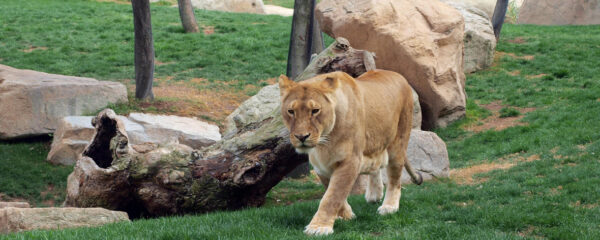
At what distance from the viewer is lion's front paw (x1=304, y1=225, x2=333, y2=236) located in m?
6.30

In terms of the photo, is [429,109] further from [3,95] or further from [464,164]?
[3,95]

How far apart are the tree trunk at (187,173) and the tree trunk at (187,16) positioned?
16020 mm

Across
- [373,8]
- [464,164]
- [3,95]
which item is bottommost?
[464,164]

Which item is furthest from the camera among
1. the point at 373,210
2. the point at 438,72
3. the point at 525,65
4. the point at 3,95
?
the point at 525,65

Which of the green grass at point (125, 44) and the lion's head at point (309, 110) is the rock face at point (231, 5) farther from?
the lion's head at point (309, 110)

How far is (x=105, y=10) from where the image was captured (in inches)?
1113

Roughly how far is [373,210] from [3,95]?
373 inches

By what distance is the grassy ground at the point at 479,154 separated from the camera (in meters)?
6.91

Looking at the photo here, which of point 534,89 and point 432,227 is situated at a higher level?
point 432,227

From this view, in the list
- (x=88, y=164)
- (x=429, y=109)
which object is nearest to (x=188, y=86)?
(x=429, y=109)

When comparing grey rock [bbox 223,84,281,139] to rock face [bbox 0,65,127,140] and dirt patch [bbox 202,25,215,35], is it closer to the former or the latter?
rock face [bbox 0,65,127,140]

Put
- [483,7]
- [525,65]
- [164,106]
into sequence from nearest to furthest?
[164,106]
[525,65]
[483,7]

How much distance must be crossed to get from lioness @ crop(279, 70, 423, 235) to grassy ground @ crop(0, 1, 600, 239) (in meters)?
0.38

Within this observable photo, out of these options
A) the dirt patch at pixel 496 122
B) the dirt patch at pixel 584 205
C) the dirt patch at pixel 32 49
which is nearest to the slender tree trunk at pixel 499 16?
the dirt patch at pixel 496 122
